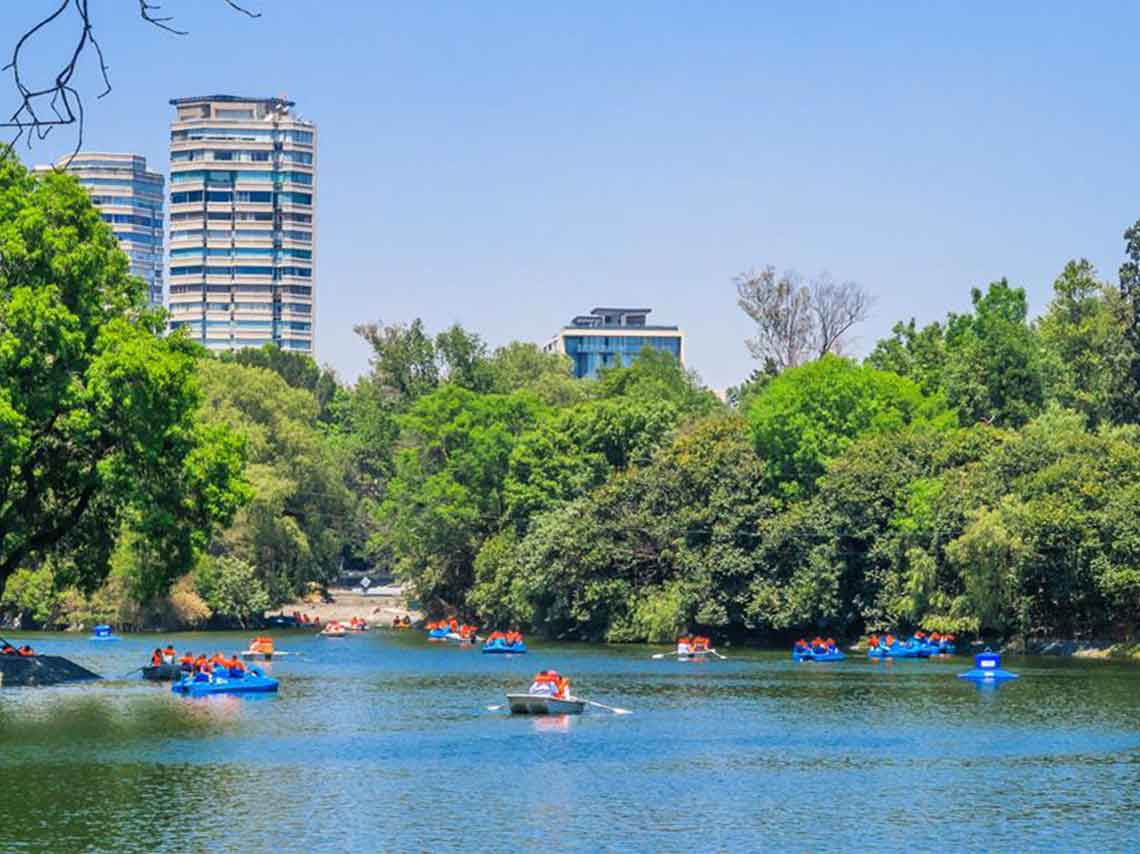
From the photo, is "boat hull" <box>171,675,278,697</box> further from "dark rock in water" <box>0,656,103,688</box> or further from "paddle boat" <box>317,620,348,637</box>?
"paddle boat" <box>317,620,348,637</box>

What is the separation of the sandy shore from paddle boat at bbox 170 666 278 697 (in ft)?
175

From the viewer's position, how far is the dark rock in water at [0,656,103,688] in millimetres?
69312

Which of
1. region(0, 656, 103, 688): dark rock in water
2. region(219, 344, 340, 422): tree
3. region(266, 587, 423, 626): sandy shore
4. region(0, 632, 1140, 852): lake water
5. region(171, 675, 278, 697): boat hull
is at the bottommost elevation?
region(0, 632, 1140, 852): lake water

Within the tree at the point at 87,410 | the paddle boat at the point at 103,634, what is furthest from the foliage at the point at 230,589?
the tree at the point at 87,410

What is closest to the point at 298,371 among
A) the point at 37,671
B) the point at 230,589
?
the point at 230,589

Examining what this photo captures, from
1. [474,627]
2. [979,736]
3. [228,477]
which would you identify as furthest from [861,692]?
[474,627]

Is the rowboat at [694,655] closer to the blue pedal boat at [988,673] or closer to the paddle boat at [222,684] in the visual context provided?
the blue pedal boat at [988,673]

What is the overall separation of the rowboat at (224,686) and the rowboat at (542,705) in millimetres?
12477

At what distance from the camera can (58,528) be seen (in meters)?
64.9

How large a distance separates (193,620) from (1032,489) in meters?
56.6

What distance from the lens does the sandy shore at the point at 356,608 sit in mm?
128250

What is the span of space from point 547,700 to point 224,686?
1493cm

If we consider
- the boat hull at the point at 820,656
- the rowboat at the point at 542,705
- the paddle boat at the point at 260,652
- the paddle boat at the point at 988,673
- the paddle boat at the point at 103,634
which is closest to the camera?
the rowboat at the point at 542,705

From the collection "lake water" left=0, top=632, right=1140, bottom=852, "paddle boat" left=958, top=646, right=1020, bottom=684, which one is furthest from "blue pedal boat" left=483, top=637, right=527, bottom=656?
"paddle boat" left=958, top=646, right=1020, bottom=684
